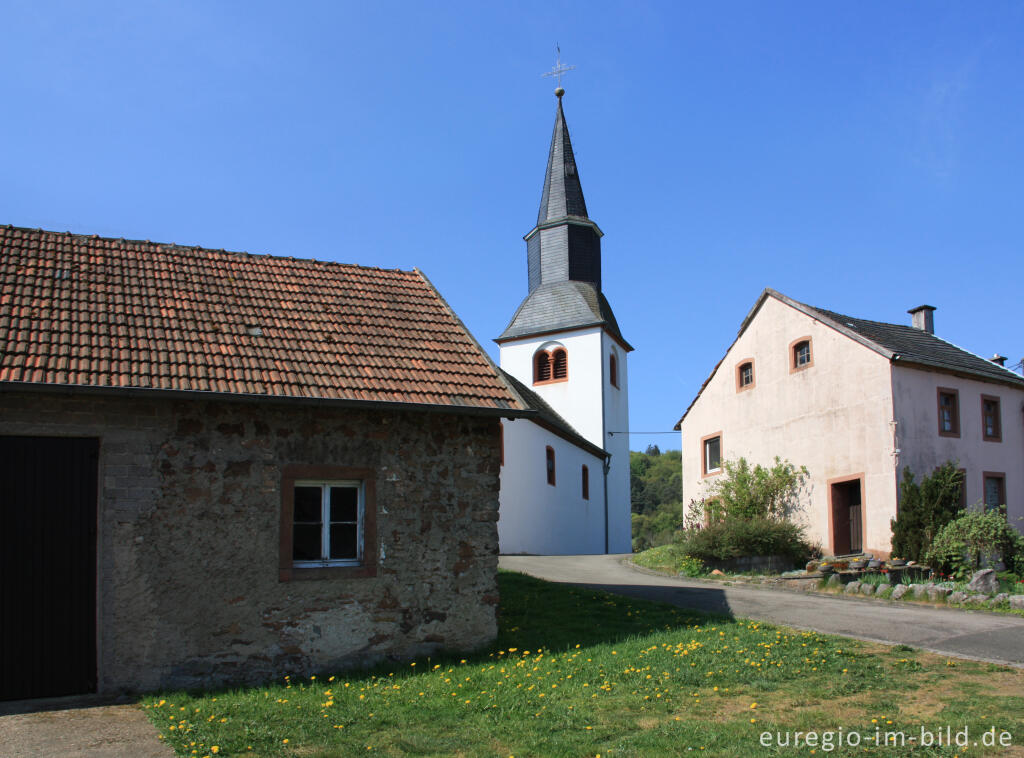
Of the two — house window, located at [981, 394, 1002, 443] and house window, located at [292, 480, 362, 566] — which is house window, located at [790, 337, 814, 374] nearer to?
house window, located at [981, 394, 1002, 443]

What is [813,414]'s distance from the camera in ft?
78.1

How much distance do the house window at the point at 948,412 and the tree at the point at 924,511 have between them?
2.40 metres

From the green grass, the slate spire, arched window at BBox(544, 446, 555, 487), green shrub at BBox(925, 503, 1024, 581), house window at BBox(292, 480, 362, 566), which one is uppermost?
the slate spire

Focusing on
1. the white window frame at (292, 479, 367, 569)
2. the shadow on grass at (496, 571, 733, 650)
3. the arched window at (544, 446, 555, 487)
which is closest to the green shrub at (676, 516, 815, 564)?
the shadow on grass at (496, 571, 733, 650)

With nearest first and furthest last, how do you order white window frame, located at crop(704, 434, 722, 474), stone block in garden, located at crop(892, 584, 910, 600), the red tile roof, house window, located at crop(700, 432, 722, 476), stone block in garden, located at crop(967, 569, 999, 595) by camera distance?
1. the red tile roof
2. stone block in garden, located at crop(967, 569, 999, 595)
3. stone block in garden, located at crop(892, 584, 910, 600)
4. white window frame, located at crop(704, 434, 722, 474)
5. house window, located at crop(700, 432, 722, 476)

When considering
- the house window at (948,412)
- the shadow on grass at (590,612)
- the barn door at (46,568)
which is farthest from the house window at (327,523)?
the house window at (948,412)

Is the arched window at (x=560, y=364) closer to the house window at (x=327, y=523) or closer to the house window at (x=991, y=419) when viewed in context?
the house window at (x=991, y=419)

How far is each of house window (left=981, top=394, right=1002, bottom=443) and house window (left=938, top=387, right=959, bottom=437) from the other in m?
1.27

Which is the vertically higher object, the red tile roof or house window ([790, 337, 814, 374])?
house window ([790, 337, 814, 374])

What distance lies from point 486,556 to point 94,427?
4628mm

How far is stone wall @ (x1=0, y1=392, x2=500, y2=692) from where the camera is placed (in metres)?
9.38

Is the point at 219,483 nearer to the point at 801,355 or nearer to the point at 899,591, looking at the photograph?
the point at 899,591

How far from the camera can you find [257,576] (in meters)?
9.86

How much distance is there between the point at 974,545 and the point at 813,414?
600 cm
